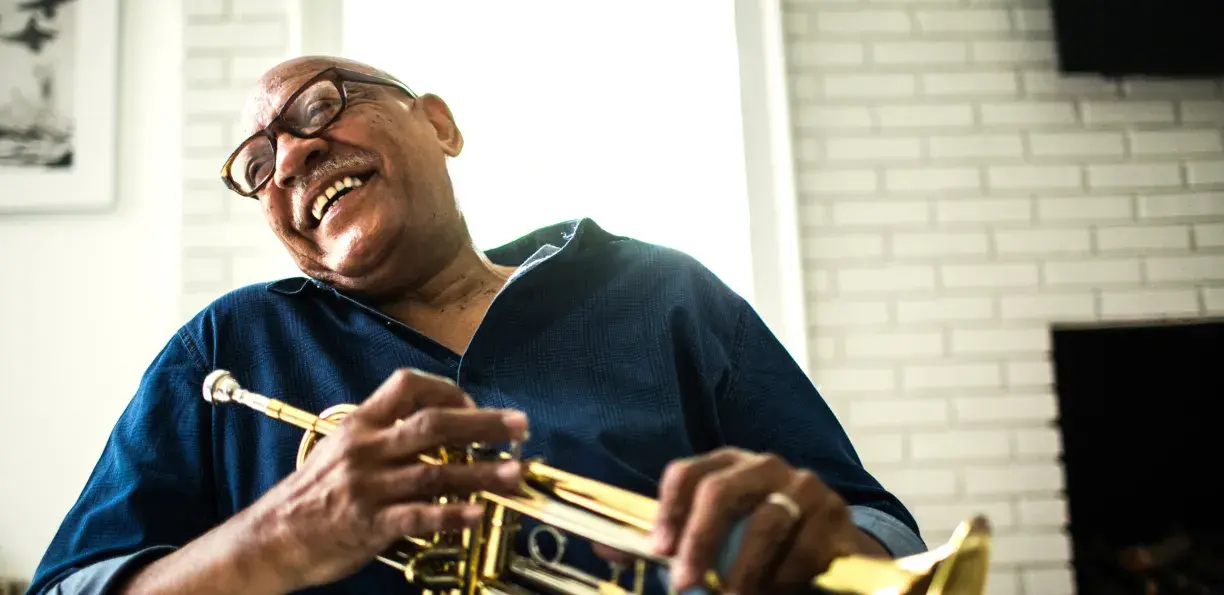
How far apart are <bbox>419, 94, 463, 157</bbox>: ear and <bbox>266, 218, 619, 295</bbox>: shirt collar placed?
178 millimetres

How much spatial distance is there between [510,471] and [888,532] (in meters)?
0.42

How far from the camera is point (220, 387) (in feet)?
3.10

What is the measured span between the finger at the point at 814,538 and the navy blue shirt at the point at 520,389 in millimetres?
294

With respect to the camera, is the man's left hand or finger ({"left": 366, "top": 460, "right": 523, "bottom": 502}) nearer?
the man's left hand

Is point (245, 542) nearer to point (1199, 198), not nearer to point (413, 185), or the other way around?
point (413, 185)

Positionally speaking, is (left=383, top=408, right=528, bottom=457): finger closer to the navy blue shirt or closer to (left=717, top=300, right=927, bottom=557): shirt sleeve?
the navy blue shirt

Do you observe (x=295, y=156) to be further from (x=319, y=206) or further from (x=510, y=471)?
(x=510, y=471)

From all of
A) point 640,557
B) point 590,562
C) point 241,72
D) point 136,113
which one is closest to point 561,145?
point 241,72

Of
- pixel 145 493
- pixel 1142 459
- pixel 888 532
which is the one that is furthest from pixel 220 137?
pixel 1142 459

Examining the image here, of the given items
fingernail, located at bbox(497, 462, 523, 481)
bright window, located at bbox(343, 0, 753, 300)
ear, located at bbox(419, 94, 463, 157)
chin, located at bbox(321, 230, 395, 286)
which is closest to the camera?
fingernail, located at bbox(497, 462, 523, 481)

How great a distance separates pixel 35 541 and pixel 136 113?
103 cm

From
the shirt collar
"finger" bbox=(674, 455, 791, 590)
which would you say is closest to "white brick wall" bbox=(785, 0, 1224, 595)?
the shirt collar

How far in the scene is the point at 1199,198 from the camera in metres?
2.21

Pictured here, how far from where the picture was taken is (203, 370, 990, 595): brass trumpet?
0.57 metres
